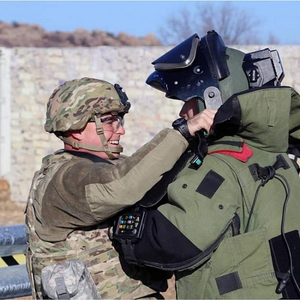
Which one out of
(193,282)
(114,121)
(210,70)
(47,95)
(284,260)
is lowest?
(193,282)

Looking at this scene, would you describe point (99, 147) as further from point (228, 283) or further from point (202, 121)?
point (228, 283)

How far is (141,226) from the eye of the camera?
9.71 ft

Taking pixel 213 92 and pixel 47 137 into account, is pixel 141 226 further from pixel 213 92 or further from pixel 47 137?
pixel 47 137

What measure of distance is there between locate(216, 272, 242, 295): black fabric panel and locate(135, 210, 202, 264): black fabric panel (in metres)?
0.17

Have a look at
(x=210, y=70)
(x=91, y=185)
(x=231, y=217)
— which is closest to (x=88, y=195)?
(x=91, y=185)

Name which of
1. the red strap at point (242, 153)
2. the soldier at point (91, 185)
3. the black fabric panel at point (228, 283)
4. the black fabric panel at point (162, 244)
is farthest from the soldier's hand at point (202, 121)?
the black fabric panel at point (228, 283)

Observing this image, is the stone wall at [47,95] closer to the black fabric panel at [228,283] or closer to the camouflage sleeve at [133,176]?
the camouflage sleeve at [133,176]

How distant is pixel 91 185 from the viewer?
304cm

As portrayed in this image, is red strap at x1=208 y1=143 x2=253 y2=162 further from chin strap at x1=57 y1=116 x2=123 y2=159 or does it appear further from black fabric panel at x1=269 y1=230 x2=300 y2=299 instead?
chin strap at x1=57 y1=116 x2=123 y2=159

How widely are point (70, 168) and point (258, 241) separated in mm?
890

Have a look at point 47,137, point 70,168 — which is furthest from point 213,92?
point 47,137

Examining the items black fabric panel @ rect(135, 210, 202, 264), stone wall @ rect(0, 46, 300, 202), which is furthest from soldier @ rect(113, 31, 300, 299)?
stone wall @ rect(0, 46, 300, 202)

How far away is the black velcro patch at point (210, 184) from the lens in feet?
9.42

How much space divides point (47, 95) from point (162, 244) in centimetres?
1041
